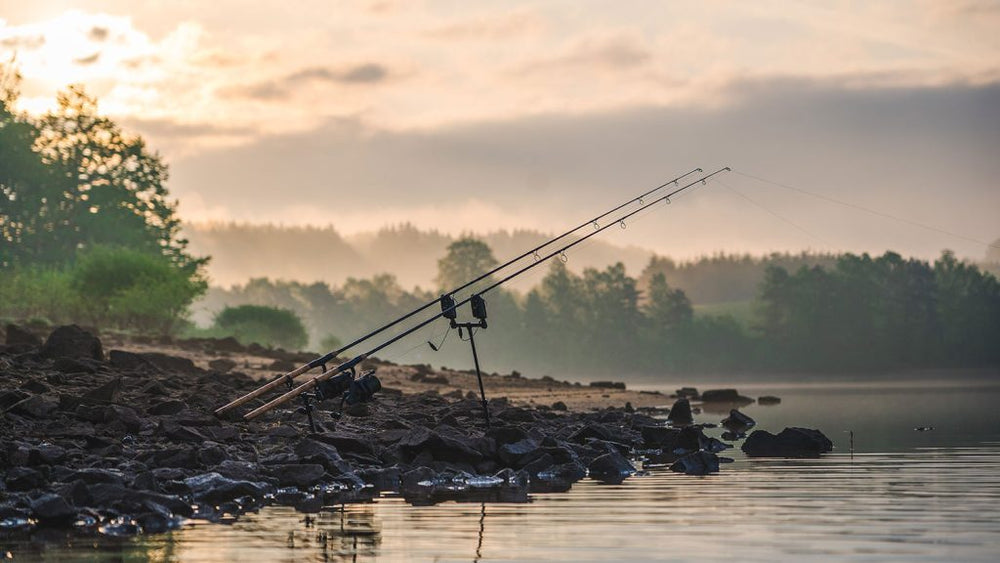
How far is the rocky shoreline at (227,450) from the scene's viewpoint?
63.8 feet

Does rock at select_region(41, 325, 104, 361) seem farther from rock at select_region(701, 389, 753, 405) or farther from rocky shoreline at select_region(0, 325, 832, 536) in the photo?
rock at select_region(701, 389, 753, 405)

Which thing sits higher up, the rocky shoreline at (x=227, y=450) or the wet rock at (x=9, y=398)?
the wet rock at (x=9, y=398)

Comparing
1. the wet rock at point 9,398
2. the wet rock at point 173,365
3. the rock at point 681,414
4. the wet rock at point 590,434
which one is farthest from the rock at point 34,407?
the rock at point 681,414

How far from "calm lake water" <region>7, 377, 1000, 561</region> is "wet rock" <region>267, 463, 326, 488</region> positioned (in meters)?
1.87

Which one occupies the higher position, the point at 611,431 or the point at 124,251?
the point at 124,251

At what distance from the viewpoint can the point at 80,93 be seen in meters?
104

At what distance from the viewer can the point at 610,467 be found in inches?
995

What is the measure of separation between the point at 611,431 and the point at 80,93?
81.4 meters

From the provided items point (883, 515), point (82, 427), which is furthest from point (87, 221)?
point (883, 515)

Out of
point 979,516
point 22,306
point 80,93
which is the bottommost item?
point 979,516

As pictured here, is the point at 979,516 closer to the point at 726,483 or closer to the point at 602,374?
the point at 726,483

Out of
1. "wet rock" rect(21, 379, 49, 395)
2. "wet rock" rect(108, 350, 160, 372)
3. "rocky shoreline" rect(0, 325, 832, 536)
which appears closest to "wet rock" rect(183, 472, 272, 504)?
"rocky shoreline" rect(0, 325, 832, 536)

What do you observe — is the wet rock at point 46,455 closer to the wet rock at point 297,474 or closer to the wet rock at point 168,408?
the wet rock at point 297,474

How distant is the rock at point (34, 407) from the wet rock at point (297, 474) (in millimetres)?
4747
